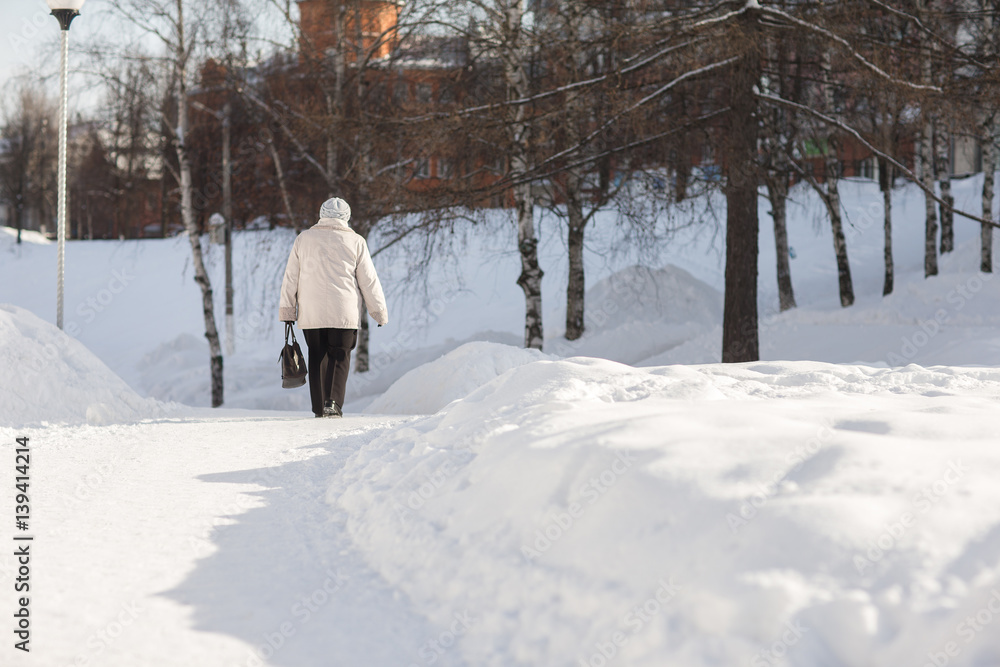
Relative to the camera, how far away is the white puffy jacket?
7680mm

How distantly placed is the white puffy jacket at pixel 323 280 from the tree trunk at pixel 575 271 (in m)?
10.4

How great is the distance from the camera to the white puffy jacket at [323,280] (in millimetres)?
7680

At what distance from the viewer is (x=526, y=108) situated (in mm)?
11344

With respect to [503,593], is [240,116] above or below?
above

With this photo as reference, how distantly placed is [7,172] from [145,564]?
50.5 meters

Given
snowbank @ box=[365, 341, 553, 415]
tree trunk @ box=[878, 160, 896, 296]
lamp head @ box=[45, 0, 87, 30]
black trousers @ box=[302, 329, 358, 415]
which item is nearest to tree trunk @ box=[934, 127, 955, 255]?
tree trunk @ box=[878, 160, 896, 296]

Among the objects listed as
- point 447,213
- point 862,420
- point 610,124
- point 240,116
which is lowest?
point 862,420

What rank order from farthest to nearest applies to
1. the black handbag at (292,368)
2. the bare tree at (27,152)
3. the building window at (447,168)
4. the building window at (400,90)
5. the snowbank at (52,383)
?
the bare tree at (27,152)
the building window at (400,90)
the building window at (447,168)
the black handbag at (292,368)
the snowbank at (52,383)

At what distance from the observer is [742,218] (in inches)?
416

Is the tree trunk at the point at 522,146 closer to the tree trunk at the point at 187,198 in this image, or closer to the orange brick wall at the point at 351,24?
the orange brick wall at the point at 351,24

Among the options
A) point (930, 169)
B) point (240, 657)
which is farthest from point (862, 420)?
point (930, 169)

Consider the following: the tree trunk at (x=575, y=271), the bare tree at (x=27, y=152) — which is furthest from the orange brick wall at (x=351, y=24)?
the bare tree at (x=27, y=152)

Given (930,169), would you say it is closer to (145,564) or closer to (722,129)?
(722,129)

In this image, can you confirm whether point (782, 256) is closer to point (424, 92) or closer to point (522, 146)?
point (424, 92)
